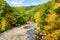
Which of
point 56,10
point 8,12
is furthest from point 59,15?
point 8,12

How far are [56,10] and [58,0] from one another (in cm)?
217

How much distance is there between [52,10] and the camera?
35.7 metres

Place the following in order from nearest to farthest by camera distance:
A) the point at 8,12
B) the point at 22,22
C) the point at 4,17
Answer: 1. the point at 4,17
2. the point at 8,12
3. the point at 22,22

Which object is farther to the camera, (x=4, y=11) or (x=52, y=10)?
(x=4, y=11)

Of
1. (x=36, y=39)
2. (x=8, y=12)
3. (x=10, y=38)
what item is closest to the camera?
(x=36, y=39)

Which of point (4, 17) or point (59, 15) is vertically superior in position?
point (59, 15)

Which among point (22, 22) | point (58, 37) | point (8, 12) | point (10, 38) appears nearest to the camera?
point (58, 37)

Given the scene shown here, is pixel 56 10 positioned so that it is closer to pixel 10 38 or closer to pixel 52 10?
pixel 52 10

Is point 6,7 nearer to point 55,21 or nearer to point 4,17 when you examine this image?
point 4,17

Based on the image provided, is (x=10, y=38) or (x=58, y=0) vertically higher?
(x=58, y=0)

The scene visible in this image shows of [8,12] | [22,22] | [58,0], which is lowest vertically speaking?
[22,22]

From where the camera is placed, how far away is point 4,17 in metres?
82.1

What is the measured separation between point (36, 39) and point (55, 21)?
27160mm

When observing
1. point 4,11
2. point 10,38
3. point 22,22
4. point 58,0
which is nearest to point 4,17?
A: point 4,11
